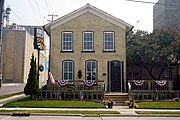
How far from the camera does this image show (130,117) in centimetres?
1518

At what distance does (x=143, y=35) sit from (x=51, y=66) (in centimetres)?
1200

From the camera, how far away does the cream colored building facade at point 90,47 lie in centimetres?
2539

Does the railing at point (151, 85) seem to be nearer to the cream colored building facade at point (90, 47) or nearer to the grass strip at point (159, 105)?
the cream colored building facade at point (90, 47)

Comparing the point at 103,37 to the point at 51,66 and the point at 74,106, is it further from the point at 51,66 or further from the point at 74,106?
the point at 74,106

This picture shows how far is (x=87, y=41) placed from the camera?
2589 centimetres

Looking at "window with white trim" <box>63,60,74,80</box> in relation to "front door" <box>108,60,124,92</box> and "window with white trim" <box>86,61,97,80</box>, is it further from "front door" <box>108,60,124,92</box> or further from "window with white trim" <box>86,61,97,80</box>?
"front door" <box>108,60,124,92</box>

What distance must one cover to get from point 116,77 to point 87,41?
4.16m

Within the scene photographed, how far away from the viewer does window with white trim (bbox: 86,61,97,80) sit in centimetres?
2539

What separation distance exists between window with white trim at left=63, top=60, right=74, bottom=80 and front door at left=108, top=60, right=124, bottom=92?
11.1ft

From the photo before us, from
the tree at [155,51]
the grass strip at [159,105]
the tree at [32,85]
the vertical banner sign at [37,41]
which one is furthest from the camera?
the tree at [155,51]

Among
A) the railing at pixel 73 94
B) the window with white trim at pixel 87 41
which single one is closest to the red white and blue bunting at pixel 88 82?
the railing at pixel 73 94

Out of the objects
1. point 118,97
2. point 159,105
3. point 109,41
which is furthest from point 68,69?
point 159,105

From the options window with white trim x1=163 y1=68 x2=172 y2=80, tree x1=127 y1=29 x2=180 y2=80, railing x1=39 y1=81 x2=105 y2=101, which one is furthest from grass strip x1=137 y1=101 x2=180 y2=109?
window with white trim x1=163 y1=68 x2=172 y2=80

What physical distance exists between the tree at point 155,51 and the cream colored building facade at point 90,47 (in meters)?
3.79
